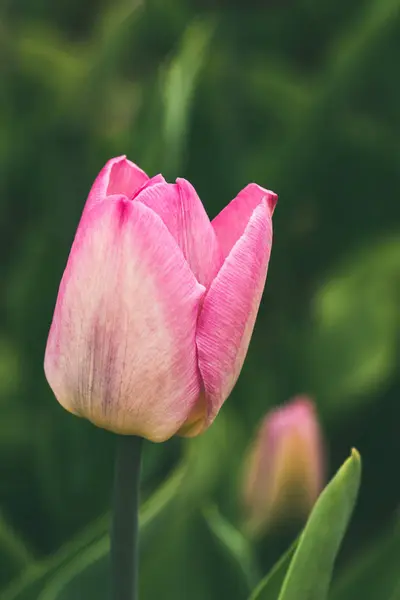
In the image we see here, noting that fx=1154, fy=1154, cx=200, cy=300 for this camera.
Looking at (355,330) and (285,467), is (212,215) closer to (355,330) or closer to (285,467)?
(355,330)

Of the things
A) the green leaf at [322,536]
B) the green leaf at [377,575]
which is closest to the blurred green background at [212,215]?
the green leaf at [377,575]

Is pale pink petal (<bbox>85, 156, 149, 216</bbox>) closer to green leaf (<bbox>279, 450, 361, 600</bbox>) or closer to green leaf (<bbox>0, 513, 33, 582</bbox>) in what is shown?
green leaf (<bbox>279, 450, 361, 600</bbox>)

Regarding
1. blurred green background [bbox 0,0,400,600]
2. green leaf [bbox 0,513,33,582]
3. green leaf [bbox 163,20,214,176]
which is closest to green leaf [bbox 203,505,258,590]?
blurred green background [bbox 0,0,400,600]

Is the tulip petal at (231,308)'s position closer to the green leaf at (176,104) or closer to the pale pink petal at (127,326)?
the pale pink petal at (127,326)

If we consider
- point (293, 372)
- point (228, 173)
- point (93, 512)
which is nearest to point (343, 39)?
point (228, 173)

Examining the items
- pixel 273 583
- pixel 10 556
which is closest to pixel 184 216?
pixel 273 583

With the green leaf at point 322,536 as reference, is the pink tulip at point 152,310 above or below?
above
